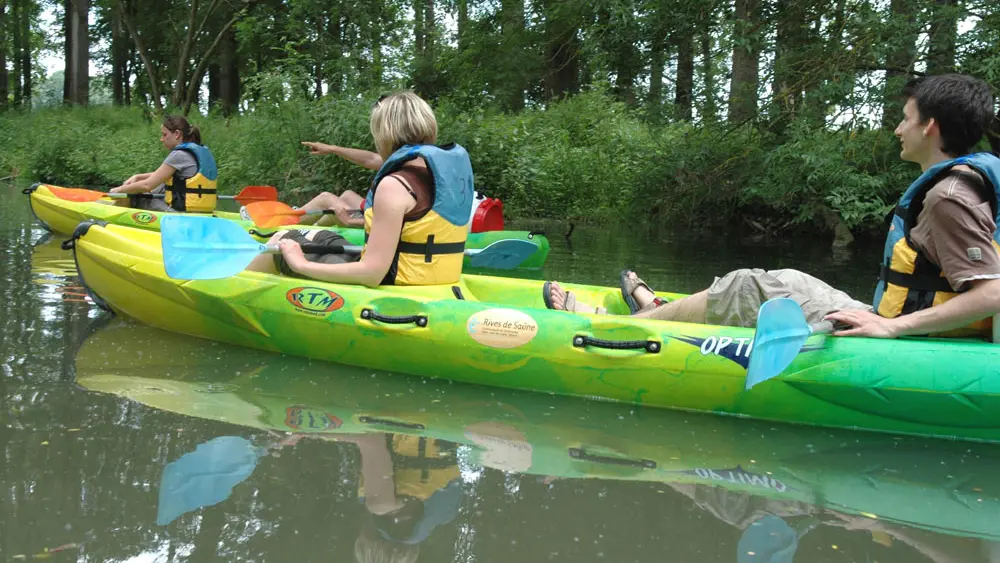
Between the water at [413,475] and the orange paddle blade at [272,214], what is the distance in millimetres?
2890

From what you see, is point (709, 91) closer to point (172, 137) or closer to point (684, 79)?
point (684, 79)

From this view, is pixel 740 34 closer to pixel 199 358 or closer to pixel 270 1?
pixel 199 358

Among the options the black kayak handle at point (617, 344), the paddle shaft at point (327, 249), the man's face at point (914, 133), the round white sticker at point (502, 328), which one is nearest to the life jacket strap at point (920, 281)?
the man's face at point (914, 133)

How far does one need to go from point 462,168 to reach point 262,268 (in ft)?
3.51

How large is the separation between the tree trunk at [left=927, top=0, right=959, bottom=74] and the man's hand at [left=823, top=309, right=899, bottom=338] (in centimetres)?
442

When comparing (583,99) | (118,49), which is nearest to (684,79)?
(583,99)

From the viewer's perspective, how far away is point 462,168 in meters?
3.75

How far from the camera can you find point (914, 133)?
2.87m

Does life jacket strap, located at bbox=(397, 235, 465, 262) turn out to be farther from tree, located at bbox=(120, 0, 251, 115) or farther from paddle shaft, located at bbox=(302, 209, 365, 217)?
tree, located at bbox=(120, 0, 251, 115)

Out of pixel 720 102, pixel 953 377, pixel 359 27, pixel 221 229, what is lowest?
pixel 953 377

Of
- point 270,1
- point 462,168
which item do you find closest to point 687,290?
point 462,168

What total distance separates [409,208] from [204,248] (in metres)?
0.92

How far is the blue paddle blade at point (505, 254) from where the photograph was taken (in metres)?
6.28

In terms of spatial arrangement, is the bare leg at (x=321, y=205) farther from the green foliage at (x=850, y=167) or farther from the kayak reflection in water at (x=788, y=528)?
the kayak reflection in water at (x=788, y=528)
